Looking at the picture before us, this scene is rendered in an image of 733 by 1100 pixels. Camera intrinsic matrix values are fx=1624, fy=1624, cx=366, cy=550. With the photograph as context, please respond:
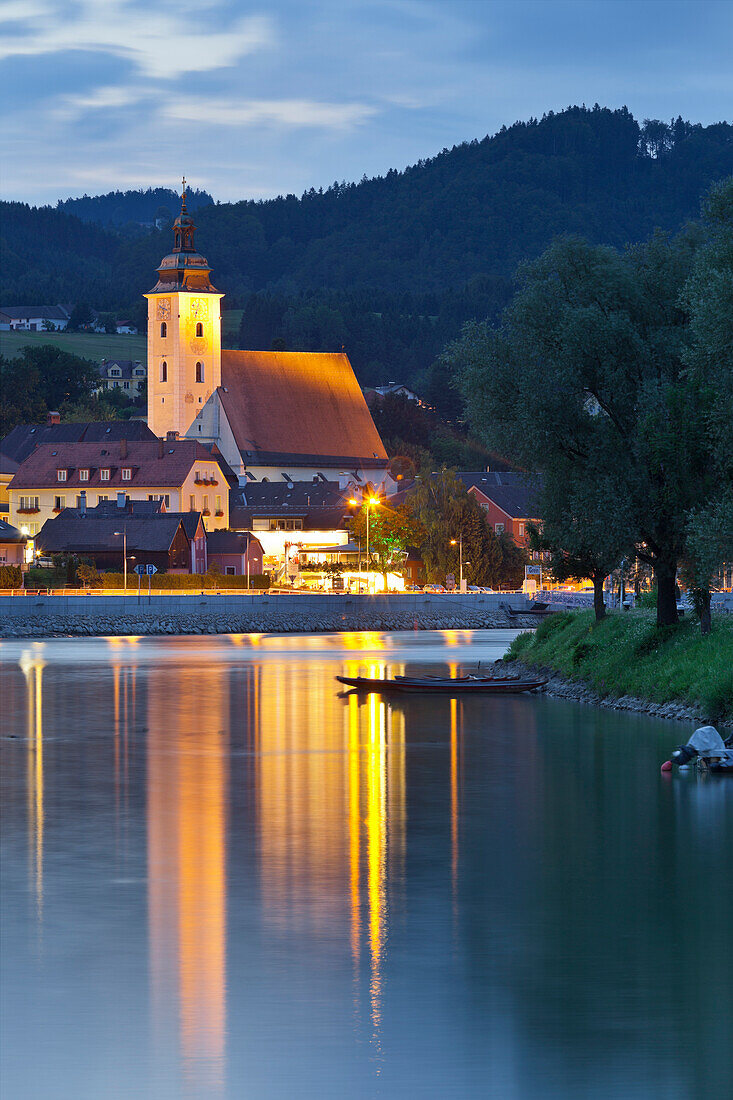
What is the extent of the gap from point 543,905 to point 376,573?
345 ft

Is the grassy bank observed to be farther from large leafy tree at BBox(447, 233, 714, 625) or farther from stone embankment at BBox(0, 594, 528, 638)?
stone embankment at BBox(0, 594, 528, 638)

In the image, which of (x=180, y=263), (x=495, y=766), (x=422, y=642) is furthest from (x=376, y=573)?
(x=495, y=766)

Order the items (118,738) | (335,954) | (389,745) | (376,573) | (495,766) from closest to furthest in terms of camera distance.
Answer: (335,954) < (495,766) < (389,745) < (118,738) < (376,573)

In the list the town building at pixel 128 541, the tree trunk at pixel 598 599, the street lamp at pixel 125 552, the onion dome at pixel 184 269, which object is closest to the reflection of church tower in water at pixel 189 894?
the tree trunk at pixel 598 599

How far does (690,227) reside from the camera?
42.8 meters

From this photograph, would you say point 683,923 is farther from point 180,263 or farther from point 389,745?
point 180,263

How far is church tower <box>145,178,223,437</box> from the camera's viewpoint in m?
166

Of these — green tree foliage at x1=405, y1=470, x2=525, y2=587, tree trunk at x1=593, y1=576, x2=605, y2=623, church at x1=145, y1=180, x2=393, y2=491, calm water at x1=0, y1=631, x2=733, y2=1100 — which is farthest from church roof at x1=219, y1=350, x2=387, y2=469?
calm water at x1=0, y1=631, x2=733, y2=1100

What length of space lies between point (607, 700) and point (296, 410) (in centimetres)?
12416

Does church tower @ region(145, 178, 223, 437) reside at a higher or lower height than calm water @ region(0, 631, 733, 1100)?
Answer: higher

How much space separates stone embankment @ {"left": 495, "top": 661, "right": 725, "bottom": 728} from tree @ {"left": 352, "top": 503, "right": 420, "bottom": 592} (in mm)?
64663

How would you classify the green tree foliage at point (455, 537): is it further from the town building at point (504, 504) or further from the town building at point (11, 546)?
the town building at point (11, 546)

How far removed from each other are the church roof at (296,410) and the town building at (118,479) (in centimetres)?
2224

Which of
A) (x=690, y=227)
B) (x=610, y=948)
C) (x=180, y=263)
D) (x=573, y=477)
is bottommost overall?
(x=610, y=948)
